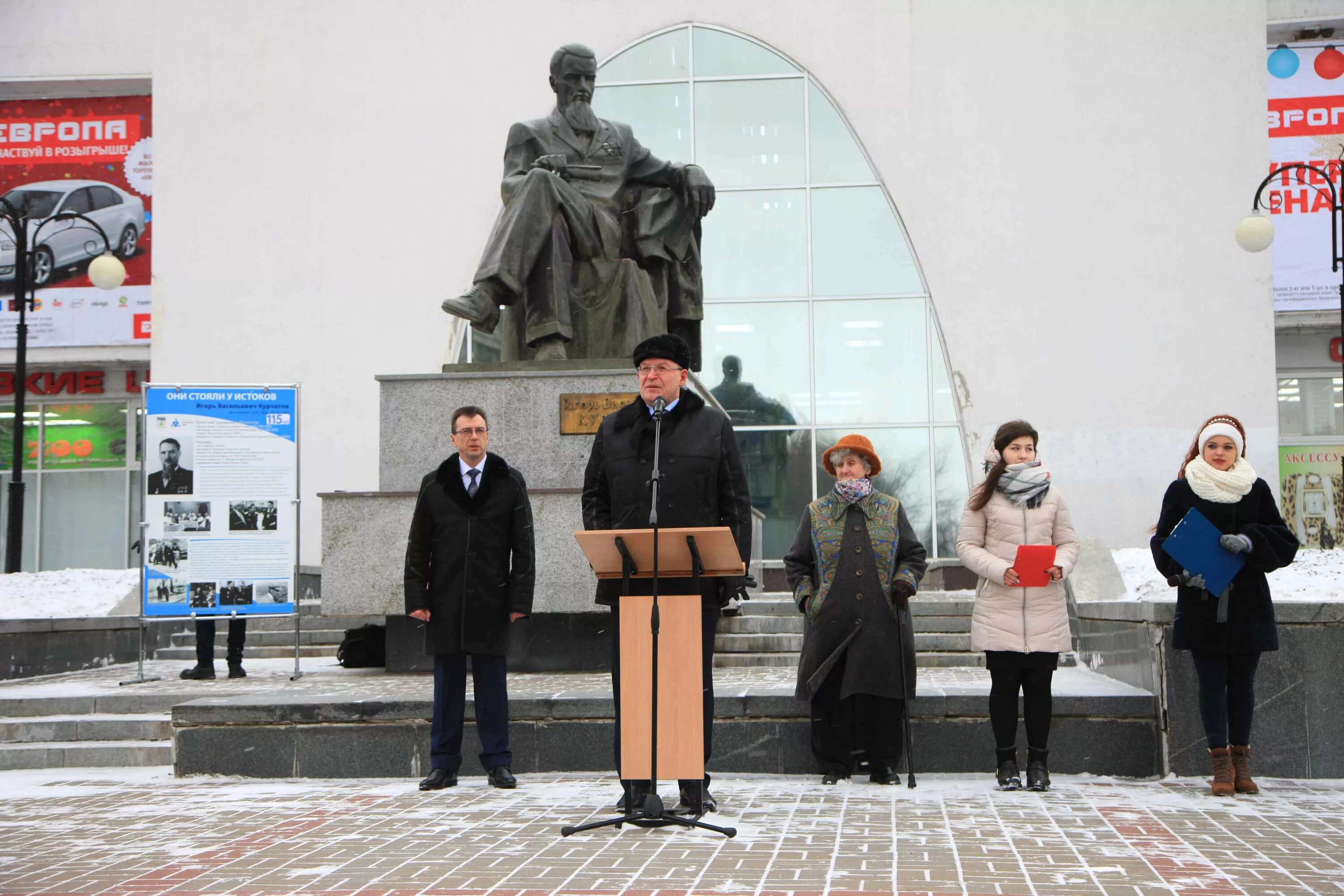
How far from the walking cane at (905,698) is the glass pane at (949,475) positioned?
52.2 feet

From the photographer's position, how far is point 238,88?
79.0 ft

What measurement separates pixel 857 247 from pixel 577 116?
1335cm

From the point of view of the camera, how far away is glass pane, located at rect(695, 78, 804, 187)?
23250mm

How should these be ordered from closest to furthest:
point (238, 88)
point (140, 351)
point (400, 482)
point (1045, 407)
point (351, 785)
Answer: point (351, 785)
point (400, 482)
point (1045, 407)
point (238, 88)
point (140, 351)

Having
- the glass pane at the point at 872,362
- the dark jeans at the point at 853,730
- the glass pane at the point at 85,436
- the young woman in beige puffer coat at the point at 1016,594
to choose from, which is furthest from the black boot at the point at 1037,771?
the glass pane at the point at 85,436

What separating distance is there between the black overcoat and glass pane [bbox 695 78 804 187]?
17.1m

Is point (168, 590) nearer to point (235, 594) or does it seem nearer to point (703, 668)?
point (235, 594)

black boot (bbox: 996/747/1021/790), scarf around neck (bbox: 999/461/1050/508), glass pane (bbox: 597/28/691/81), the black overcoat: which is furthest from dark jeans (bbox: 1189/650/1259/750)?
glass pane (bbox: 597/28/691/81)

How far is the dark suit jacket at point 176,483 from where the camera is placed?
32.8 feet

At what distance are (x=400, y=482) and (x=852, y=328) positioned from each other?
569 inches

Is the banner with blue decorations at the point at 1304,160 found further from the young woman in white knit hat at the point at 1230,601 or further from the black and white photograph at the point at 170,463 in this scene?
the black and white photograph at the point at 170,463

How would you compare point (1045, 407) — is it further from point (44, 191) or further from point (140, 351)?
point (44, 191)

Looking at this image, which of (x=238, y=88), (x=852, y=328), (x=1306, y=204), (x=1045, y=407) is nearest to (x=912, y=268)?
(x=852, y=328)

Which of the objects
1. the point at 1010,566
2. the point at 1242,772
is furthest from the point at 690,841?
the point at 1242,772
